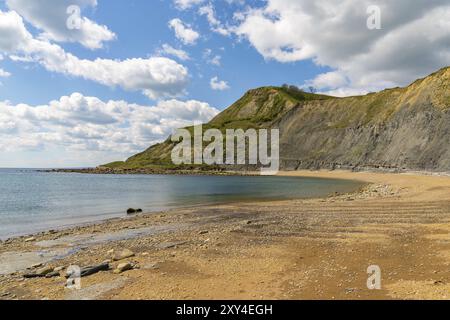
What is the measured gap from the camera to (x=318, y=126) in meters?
156

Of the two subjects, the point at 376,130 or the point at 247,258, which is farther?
the point at 376,130

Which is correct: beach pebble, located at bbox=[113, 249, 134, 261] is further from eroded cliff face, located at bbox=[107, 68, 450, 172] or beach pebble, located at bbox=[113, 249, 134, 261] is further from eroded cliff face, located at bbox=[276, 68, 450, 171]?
eroded cliff face, located at bbox=[276, 68, 450, 171]

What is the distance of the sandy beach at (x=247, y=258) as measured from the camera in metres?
10.8

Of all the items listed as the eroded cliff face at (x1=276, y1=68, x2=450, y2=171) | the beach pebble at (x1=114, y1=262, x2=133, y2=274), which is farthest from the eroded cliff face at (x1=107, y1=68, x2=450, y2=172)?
the beach pebble at (x1=114, y1=262, x2=133, y2=274)

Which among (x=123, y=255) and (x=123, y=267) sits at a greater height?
(x=123, y=267)

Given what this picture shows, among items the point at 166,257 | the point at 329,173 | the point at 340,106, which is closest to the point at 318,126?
the point at 340,106

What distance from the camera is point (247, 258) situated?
582 inches

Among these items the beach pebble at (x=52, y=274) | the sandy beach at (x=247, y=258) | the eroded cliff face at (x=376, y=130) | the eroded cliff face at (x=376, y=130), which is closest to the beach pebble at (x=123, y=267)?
the sandy beach at (x=247, y=258)

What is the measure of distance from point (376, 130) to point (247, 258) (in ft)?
396

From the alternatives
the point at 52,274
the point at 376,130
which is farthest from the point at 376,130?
the point at 52,274

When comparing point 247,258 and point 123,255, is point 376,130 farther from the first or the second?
point 123,255

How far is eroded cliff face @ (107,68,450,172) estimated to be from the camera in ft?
308

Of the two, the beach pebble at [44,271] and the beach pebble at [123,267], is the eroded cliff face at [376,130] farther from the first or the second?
the beach pebble at [44,271]
